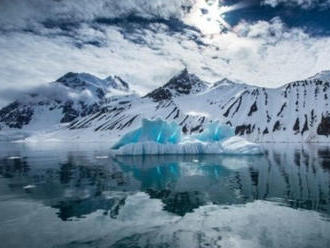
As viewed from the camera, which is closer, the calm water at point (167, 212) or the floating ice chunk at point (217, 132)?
the calm water at point (167, 212)

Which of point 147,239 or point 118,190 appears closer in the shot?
point 147,239

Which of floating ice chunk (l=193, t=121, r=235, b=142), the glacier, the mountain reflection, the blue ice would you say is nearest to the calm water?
the mountain reflection

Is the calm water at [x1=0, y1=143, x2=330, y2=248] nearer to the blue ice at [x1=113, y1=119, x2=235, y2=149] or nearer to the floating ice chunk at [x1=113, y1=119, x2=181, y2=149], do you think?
the floating ice chunk at [x1=113, y1=119, x2=181, y2=149]

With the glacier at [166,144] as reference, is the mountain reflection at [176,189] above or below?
below

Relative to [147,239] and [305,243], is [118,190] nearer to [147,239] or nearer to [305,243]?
[147,239]

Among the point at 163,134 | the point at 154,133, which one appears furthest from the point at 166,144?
the point at 154,133

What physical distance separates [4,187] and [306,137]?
14826 centimetres

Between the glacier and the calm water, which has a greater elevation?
the glacier

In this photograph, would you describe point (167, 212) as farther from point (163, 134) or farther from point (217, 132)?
point (217, 132)

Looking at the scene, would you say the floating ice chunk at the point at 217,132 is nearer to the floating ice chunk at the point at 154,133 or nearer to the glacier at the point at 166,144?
the glacier at the point at 166,144

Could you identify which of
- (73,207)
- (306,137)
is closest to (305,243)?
(73,207)

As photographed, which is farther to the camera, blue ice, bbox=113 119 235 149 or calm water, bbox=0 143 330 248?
blue ice, bbox=113 119 235 149

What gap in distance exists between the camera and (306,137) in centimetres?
15088

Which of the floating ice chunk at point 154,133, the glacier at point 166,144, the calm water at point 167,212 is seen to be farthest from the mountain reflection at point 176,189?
the floating ice chunk at point 154,133
